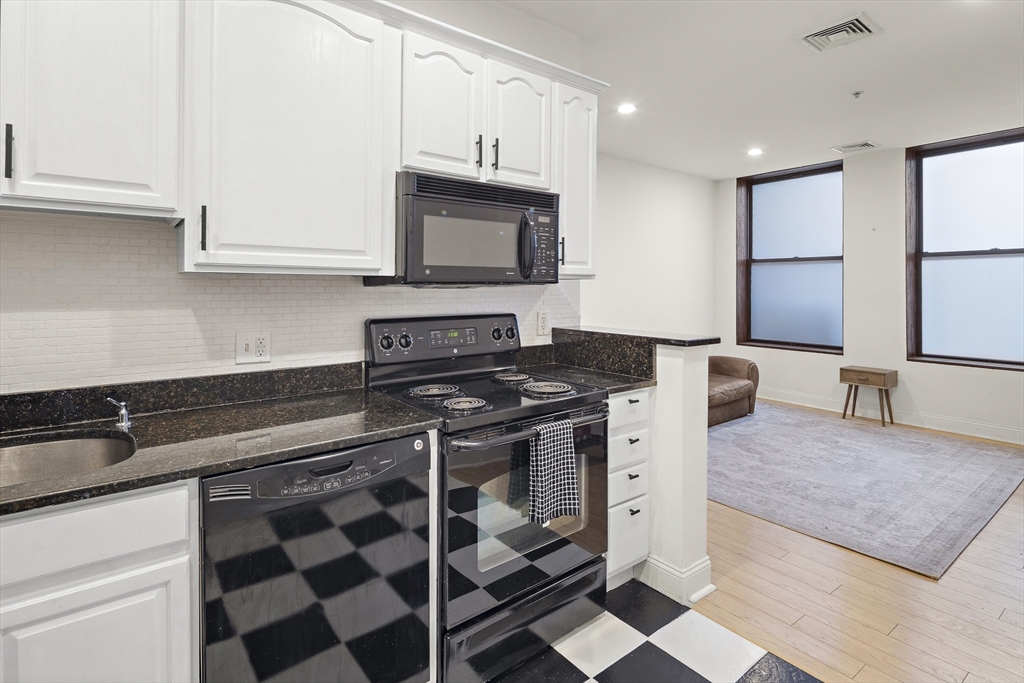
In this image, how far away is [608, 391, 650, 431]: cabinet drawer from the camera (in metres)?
2.18

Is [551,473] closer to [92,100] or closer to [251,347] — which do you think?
[251,347]

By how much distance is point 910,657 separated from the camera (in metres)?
1.99

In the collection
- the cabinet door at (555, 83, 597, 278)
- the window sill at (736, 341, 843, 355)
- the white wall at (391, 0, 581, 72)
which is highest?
the white wall at (391, 0, 581, 72)

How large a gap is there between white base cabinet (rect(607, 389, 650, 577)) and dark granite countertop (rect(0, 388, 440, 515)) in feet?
2.89

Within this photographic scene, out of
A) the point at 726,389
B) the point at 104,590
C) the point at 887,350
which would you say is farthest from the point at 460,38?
the point at 887,350

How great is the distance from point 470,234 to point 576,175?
2.33 ft

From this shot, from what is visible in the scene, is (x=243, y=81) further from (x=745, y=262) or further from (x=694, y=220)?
(x=745, y=262)

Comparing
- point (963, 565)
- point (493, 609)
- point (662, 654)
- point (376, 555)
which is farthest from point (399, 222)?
point (963, 565)

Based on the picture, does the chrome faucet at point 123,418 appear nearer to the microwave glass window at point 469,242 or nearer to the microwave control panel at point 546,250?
Result: the microwave glass window at point 469,242

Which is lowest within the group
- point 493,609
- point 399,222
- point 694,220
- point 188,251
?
point 493,609

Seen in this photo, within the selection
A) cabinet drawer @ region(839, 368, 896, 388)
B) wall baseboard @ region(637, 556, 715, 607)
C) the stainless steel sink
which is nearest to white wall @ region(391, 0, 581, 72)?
the stainless steel sink

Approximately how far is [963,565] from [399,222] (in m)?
3.11

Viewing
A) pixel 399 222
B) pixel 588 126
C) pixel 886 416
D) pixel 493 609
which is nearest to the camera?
pixel 493 609

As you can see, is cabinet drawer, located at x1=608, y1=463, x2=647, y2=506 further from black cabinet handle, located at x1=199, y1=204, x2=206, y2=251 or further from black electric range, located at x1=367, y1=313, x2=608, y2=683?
black cabinet handle, located at x1=199, y1=204, x2=206, y2=251
